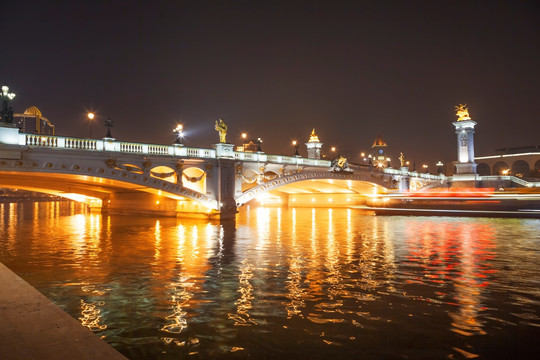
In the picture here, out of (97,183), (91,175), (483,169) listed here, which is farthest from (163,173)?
(483,169)

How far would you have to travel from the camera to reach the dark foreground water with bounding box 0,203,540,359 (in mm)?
6762

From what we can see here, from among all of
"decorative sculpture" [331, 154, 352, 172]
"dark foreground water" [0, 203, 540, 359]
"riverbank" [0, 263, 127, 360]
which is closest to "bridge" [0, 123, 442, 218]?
"decorative sculpture" [331, 154, 352, 172]

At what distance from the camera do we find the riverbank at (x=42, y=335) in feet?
16.4

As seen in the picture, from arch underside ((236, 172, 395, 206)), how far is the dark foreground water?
1016 inches

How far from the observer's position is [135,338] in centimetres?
711

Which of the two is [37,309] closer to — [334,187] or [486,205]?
[486,205]

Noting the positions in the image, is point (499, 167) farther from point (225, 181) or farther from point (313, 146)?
point (225, 181)

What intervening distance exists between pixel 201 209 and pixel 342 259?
87.3 ft

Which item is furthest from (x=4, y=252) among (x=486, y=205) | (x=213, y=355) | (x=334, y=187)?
(x=334, y=187)

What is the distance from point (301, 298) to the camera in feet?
32.1

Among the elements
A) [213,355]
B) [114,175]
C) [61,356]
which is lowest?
[213,355]

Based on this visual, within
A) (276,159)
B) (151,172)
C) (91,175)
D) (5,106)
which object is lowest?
(91,175)

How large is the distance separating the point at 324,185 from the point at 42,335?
62570 mm

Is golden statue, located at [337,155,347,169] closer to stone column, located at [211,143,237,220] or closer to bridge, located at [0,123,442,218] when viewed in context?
bridge, located at [0,123,442,218]
